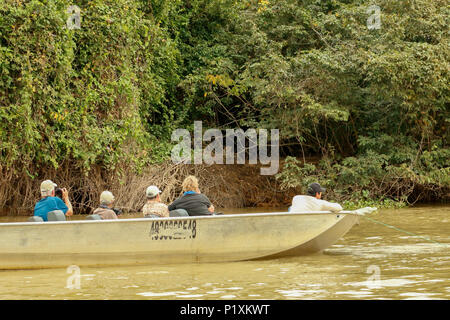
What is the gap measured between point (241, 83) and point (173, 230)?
41.0 ft

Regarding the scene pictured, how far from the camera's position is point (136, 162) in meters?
20.0

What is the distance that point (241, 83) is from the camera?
22906 mm

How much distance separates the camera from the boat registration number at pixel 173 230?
35.7 feet

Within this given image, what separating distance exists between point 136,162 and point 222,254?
30.0 feet

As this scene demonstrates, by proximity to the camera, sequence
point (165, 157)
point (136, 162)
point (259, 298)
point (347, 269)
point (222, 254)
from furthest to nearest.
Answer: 1. point (165, 157)
2. point (136, 162)
3. point (222, 254)
4. point (347, 269)
5. point (259, 298)

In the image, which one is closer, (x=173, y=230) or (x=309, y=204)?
(x=173, y=230)

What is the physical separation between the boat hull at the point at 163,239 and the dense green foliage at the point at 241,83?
6480 millimetres

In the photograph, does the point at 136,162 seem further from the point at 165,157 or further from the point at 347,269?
the point at 347,269

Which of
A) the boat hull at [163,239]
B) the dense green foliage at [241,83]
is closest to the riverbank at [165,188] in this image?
the dense green foliage at [241,83]

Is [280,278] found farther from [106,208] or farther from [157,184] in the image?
[157,184]

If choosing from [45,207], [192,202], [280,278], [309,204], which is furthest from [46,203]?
[309,204]

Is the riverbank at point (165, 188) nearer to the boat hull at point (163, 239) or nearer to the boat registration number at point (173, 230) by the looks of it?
the boat hull at point (163, 239)

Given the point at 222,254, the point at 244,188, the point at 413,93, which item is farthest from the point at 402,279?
the point at 244,188

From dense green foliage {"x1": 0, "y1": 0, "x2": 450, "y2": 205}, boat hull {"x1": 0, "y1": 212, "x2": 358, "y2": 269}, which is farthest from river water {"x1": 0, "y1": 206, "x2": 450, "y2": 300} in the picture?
dense green foliage {"x1": 0, "y1": 0, "x2": 450, "y2": 205}
